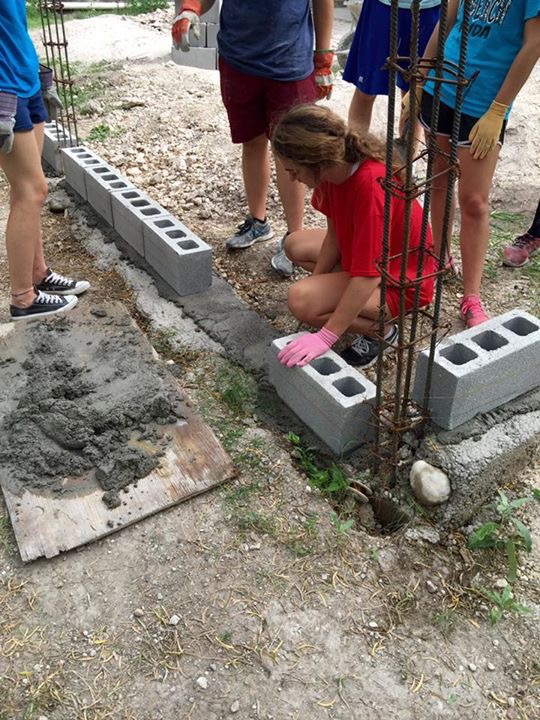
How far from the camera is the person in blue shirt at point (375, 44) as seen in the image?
3441 mm

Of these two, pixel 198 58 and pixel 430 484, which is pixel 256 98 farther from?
pixel 198 58

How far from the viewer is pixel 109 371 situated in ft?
9.54

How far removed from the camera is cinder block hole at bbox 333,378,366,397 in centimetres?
249

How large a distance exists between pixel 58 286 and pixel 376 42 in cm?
220

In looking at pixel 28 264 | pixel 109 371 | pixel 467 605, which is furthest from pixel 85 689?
pixel 28 264

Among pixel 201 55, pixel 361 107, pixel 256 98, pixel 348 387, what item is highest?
pixel 256 98

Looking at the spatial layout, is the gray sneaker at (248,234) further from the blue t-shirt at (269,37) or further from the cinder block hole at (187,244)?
the blue t-shirt at (269,37)

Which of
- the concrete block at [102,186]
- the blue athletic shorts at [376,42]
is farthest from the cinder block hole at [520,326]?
the concrete block at [102,186]

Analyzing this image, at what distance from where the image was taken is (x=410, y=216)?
1.92m

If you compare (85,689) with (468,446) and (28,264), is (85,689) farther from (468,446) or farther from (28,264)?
(28,264)

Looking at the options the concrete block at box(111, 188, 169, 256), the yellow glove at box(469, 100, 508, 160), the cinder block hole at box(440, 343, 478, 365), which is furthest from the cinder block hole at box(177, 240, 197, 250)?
the cinder block hole at box(440, 343, 478, 365)

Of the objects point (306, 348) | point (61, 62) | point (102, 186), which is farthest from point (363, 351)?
point (61, 62)

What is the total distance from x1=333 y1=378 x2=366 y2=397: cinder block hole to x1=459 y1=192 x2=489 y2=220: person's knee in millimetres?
1063

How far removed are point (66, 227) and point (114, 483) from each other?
255 cm
